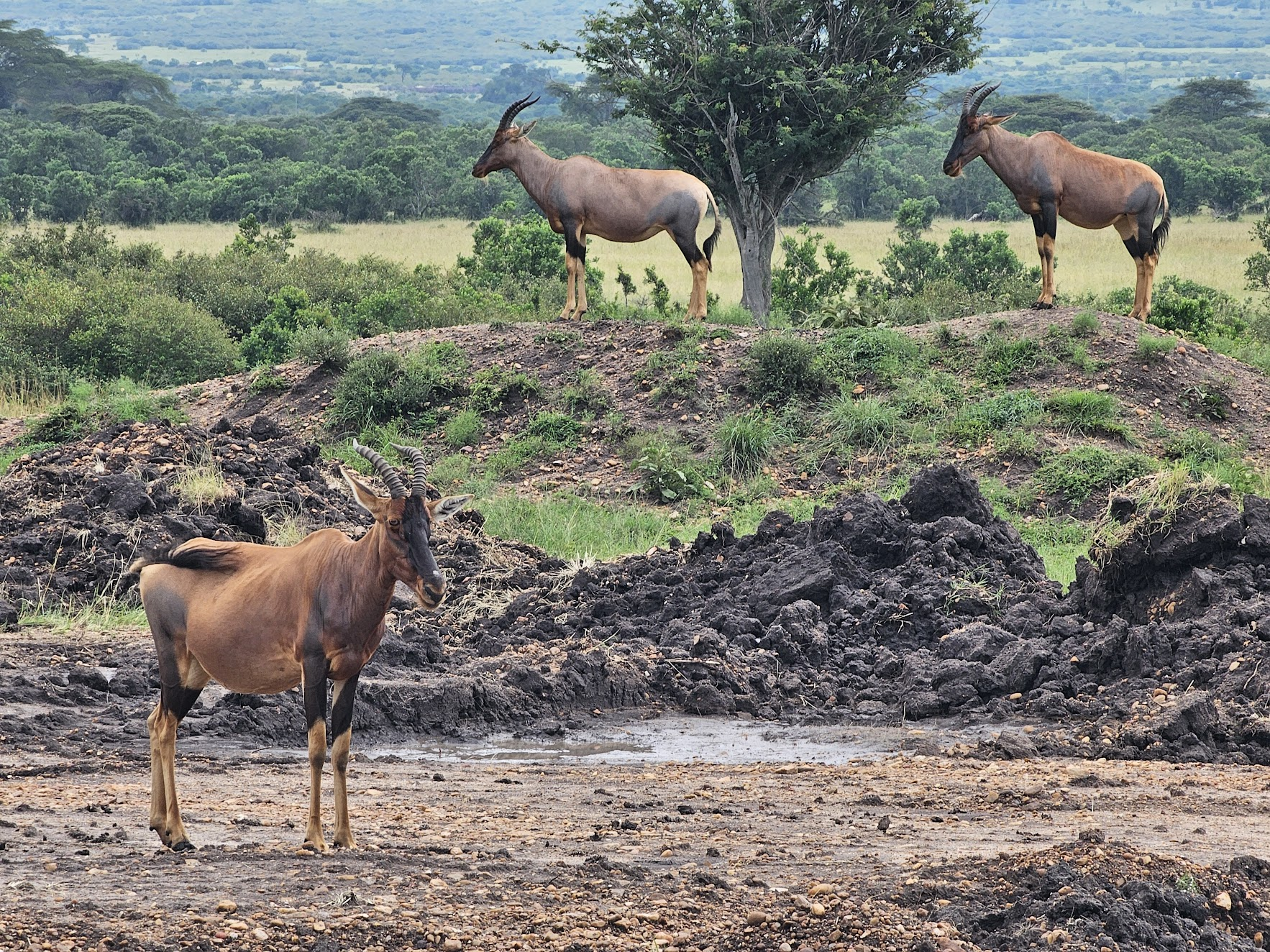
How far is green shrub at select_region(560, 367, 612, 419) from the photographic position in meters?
17.2

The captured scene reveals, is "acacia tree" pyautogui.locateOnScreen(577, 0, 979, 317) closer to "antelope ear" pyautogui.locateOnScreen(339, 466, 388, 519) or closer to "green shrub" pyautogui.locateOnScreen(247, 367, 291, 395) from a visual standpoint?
"green shrub" pyautogui.locateOnScreen(247, 367, 291, 395)

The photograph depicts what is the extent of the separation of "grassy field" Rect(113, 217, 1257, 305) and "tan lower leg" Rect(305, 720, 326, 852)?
71.4 ft

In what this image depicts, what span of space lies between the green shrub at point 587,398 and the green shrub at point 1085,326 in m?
5.04

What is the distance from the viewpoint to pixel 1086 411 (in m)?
16.2

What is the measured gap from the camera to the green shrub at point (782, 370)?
668 inches

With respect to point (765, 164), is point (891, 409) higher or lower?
lower

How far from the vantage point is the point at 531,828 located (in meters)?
6.97

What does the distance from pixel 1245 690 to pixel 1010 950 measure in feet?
14.4

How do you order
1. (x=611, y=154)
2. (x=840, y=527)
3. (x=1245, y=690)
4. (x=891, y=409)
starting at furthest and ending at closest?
(x=611, y=154)
(x=891, y=409)
(x=840, y=527)
(x=1245, y=690)

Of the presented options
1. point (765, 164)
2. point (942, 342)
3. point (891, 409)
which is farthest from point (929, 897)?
Answer: point (765, 164)

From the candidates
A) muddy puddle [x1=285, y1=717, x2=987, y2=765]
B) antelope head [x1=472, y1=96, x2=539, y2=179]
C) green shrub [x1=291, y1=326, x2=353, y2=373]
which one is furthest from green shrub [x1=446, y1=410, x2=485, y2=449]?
muddy puddle [x1=285, y1=717, x2=987, y2=765]

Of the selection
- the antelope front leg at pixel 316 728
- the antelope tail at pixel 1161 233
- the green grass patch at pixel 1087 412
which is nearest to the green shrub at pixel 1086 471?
the green grass patch at pixel 1087 412

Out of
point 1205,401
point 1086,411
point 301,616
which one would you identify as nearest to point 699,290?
point 1086,411

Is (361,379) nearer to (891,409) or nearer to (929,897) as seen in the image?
(891,409)
